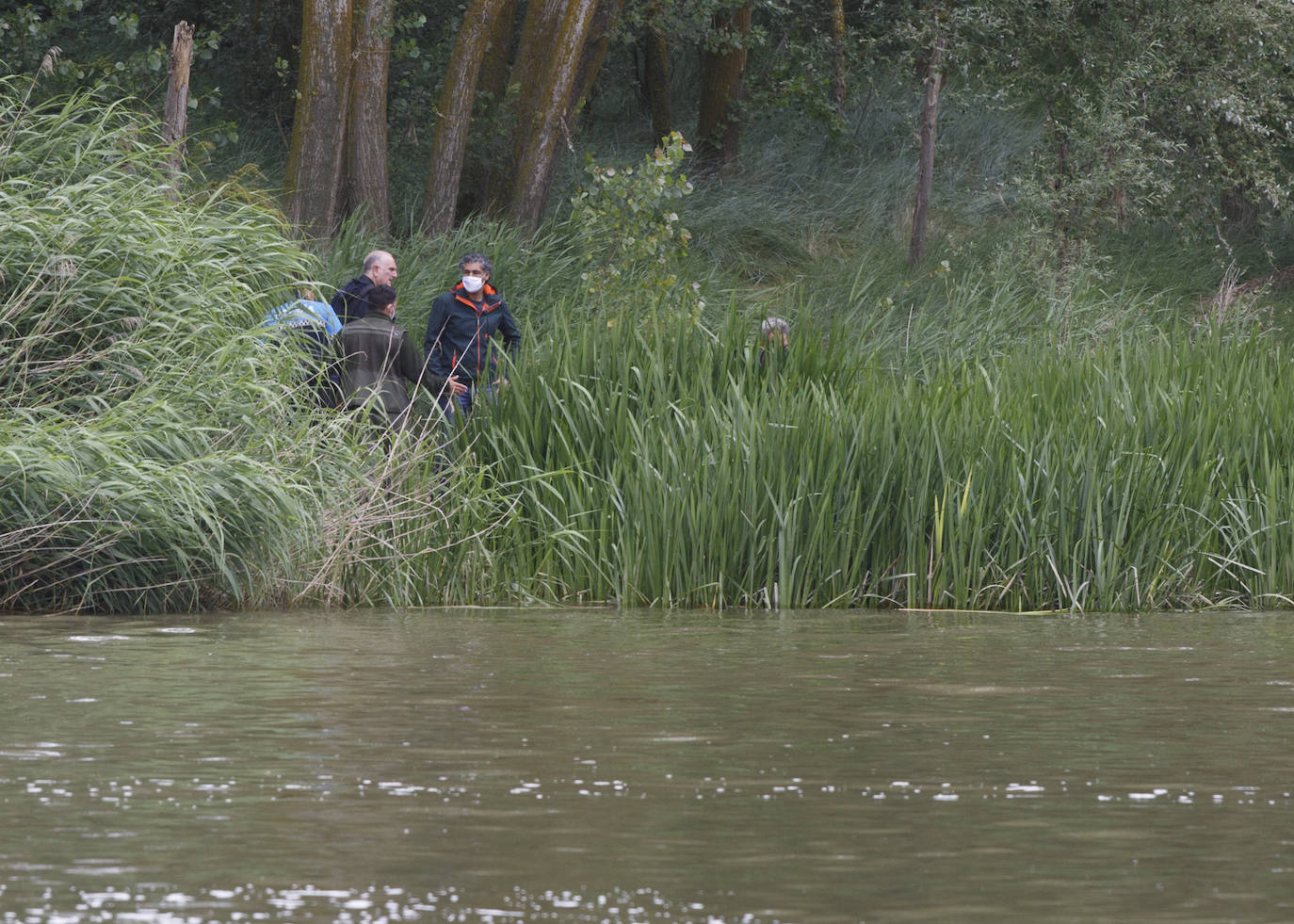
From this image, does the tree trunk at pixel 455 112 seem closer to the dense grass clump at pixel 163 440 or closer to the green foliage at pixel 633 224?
the green foliage at pixel 633 224

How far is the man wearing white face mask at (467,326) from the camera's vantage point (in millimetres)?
11258

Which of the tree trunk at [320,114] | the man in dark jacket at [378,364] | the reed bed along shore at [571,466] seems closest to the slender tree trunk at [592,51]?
the tree trunk at [320,114]

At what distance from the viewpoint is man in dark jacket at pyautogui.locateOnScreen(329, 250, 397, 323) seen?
10.9 metres

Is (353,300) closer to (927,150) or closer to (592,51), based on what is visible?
(592,51)

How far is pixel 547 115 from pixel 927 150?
536cm

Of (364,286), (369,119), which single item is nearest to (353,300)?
(364,286)

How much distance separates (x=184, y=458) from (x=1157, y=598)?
4494 millimetres

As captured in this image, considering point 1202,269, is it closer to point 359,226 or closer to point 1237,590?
point 359,226

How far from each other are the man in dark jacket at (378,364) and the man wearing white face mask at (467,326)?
1.78 ft

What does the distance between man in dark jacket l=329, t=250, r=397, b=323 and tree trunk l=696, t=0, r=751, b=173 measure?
37.2ft

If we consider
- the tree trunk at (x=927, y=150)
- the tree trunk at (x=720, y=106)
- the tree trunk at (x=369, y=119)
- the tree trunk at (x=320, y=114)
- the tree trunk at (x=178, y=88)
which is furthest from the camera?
the tree trunk at (x=720, y=106)

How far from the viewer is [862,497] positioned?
9.62m

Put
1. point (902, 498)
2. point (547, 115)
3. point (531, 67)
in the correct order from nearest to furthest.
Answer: point (902, 498) < point (547, 115) < point (531, 67)

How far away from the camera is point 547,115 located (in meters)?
16.4
